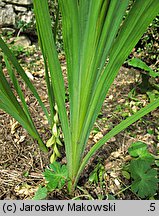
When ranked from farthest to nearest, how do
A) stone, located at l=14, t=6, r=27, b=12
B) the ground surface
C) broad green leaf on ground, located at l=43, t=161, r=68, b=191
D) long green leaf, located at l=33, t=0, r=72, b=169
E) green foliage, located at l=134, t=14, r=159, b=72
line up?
stone, located at l=14, t=6, r=27, b=12 → green foliage, located at l=134, t=14, r=159, b=72 → the ground surface → broad green leaf on ground, located at l=43, t=161, r=68, b=191 → long green leaf, located at l=33, t=0, r=72, b=169

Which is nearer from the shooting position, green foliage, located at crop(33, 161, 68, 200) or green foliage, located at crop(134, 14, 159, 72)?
green foliage, located at crop(33, 161, 68, 200)

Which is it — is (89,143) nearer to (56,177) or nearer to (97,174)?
(97,174)

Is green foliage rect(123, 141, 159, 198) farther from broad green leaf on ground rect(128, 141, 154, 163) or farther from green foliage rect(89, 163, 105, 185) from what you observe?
green foliage rect(89, 163, 105, 185)

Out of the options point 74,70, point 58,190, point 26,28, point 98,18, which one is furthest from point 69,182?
point 26,28

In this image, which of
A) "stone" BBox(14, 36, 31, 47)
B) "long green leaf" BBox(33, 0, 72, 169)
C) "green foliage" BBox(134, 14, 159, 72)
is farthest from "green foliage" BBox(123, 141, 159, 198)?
"stone" BBox(14, 36, 31, 47)

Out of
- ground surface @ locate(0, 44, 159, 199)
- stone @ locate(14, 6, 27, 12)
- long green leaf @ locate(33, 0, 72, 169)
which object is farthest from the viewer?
stone @ locate(14, 6, 27, 12)

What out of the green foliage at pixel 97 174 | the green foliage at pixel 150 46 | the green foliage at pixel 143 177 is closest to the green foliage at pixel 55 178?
the green foliage at pixel 97 174

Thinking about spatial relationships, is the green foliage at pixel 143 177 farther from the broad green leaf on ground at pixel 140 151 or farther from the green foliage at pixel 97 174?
the green foliage at pixel 97 174
